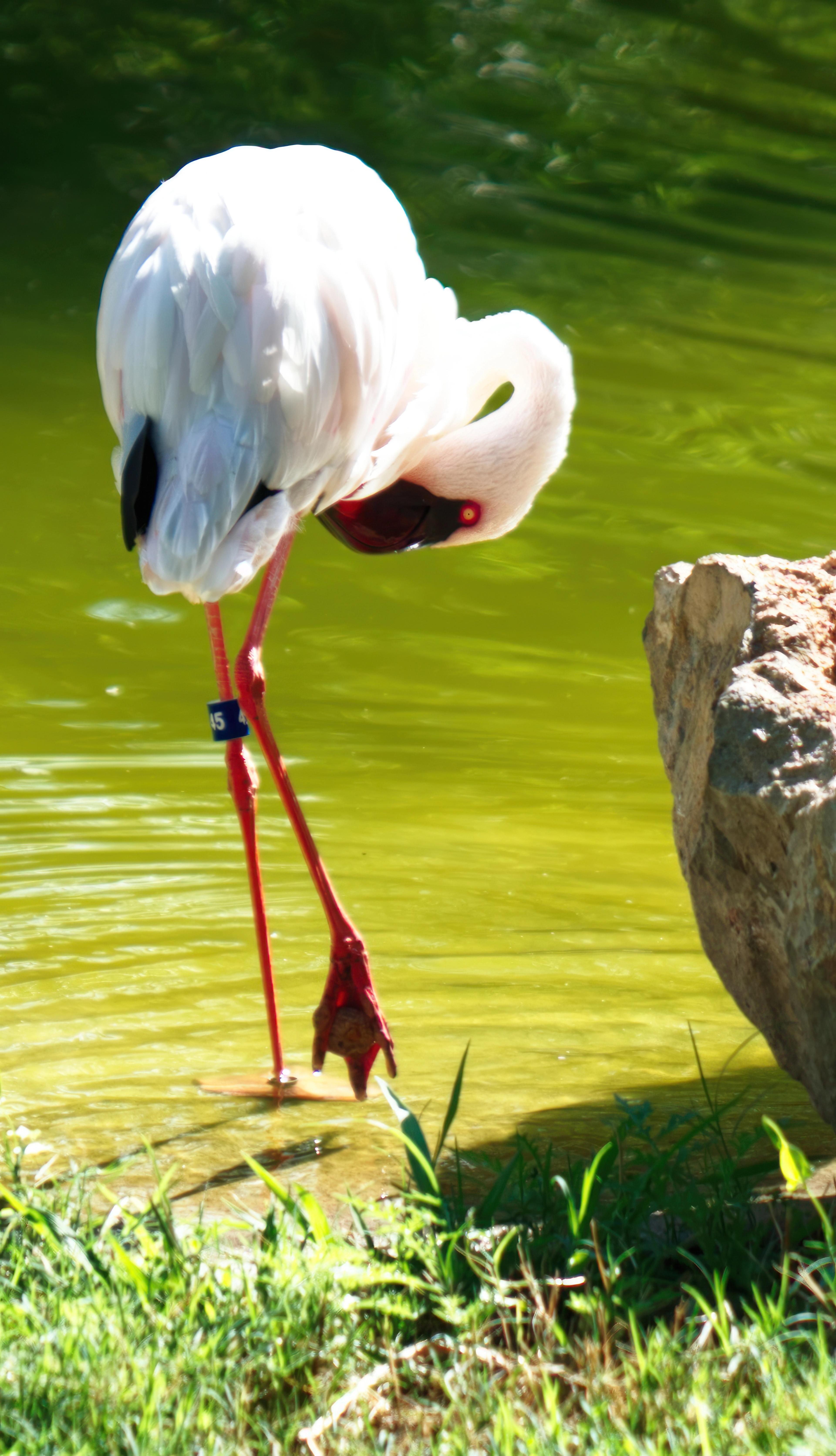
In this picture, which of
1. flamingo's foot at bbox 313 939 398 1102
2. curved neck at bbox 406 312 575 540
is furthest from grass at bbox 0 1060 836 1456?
curved neck at bbox 406 312 575 540

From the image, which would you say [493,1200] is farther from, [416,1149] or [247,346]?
[247,346]

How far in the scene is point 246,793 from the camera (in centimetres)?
375

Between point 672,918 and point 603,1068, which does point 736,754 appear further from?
point 672,918

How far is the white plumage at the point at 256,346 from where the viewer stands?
128 inches

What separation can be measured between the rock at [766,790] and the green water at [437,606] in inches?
13.5

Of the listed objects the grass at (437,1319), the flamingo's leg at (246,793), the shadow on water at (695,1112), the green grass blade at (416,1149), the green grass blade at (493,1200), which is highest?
the flamingo's leg at (246,793)

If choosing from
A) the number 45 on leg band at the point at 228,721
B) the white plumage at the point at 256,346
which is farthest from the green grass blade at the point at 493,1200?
the number 45 on leg band at the point at 228,721

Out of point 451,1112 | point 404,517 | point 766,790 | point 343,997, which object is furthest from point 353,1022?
point 404,517

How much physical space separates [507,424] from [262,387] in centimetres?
129

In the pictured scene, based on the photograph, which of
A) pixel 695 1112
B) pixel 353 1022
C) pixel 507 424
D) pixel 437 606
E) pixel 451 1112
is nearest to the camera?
pixel 451 1112

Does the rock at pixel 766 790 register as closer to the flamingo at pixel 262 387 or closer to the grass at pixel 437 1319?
the grass at pixel 437 1319

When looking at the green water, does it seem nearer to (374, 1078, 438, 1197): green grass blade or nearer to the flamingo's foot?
the flamingo's foot

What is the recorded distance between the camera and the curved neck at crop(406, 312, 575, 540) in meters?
4.42

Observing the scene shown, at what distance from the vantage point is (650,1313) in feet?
6.90
